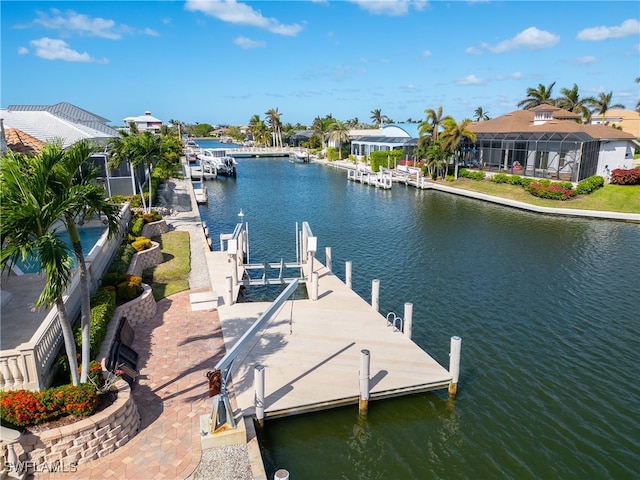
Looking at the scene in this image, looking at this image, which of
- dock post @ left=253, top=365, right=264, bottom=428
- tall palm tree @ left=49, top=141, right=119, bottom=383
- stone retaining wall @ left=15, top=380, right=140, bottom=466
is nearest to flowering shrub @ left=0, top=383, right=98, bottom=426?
stone retaining wall @ left=15, top=380, right=140, bottom=466

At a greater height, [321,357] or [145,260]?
[145,260]

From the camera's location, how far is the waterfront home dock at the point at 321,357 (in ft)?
37.0

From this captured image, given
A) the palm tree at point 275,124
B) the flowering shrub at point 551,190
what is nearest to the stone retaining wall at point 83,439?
the flowering shrub at point 551,190

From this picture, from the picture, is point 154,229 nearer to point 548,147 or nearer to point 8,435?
point 8,435

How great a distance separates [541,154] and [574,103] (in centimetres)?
2950

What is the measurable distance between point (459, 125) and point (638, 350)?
1602 inches

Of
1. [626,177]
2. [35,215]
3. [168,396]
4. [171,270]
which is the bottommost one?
[168,396]

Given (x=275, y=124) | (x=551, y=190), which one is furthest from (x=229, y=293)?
(x=275, y=124)

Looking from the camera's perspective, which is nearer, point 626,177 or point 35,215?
point 35,215

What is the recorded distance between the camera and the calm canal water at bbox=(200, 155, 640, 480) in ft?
33.3

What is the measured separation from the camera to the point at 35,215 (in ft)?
25.7

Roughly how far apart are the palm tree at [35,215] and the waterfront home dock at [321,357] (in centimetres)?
533

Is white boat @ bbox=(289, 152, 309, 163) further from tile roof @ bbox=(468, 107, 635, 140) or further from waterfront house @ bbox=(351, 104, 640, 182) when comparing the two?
waterfront house @ bbox=(351, 104, 640, 182)

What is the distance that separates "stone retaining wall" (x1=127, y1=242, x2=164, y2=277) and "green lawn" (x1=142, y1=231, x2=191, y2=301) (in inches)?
10.6
